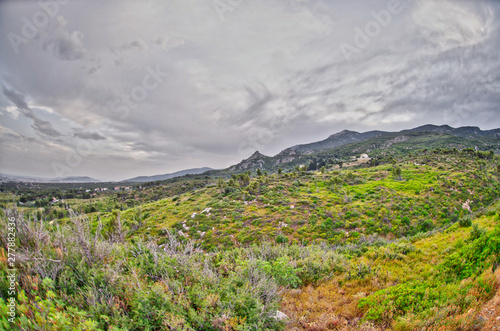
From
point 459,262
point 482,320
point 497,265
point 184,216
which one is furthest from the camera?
point 184,216

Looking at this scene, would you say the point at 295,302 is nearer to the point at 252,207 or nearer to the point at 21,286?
the point at 21,286

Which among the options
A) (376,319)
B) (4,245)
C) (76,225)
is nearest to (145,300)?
(76,225)

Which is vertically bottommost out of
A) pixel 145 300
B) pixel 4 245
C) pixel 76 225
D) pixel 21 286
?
pixel 145 300

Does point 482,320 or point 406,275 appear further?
point 406,275

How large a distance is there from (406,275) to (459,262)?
1832mm

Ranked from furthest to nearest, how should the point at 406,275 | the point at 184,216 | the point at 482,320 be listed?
the point at 184,216
the point at 406,275
the point at 482,320

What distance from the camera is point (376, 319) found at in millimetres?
4789

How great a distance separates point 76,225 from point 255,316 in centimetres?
472

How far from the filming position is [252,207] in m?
27.0

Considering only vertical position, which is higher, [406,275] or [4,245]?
[4,245]

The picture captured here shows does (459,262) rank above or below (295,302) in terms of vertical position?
above

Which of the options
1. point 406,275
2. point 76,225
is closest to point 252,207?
point 406,275

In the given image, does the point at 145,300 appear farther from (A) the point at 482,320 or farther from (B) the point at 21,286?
(A) the point at 482,320

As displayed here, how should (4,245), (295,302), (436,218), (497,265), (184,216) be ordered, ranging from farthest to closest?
(184,216) → (436,218) → (295,302) → (497,265) → (4,245)
